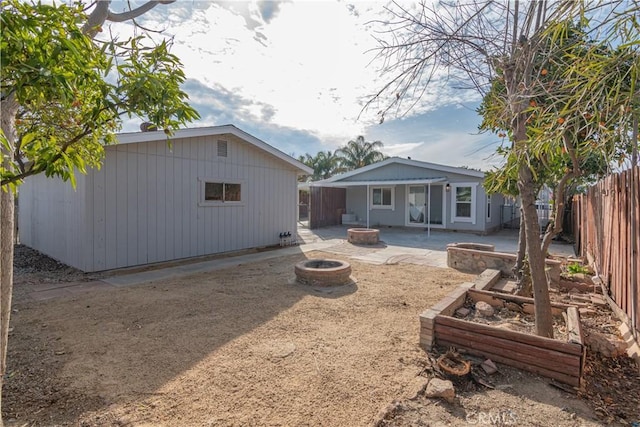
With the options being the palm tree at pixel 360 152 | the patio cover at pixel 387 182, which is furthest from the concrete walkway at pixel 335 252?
the palm tree at pixel 360 152

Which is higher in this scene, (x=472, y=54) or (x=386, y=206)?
(x=472, y=54)

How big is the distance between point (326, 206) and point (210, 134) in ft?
31.0

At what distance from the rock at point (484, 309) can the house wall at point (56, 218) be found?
7.06 m

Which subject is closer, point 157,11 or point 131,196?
point 157,11

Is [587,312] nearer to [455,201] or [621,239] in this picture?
[621,239]

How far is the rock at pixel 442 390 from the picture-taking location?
7.79 feet

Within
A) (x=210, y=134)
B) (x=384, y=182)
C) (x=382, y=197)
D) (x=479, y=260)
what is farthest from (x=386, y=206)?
(x=210, y=134)

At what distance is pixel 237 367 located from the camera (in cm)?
286

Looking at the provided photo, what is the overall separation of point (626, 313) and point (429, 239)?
8419mm

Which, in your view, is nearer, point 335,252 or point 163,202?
point 163,202

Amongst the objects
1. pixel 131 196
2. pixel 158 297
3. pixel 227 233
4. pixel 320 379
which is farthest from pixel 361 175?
pixel 320 379

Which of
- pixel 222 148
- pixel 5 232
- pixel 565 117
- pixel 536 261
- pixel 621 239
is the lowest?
pixel 536 261

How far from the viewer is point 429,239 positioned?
11828 mm

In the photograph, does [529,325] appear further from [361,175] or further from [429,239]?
[361,175]
